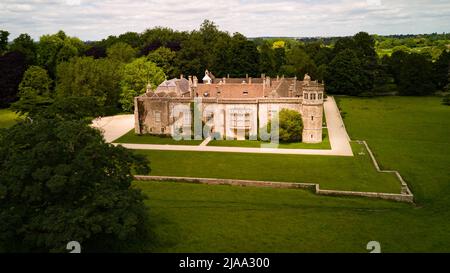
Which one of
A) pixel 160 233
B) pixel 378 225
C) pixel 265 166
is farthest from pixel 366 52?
pixel 160 233

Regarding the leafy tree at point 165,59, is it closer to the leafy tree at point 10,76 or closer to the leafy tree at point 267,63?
the leafy tree at point 267,63

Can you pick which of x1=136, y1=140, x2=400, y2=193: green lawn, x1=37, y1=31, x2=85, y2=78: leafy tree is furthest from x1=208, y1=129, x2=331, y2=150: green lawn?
x1=37, y1=31, x2=85, y2=78: leafy tree

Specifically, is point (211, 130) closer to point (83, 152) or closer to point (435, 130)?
point (435, 130)

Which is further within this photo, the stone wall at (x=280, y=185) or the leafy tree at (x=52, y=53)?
the leafy tree at (x=52, y=53)

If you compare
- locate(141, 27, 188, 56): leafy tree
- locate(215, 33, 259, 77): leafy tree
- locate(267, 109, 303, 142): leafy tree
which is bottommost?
locate(267, 109, 303, 142): leafy tree

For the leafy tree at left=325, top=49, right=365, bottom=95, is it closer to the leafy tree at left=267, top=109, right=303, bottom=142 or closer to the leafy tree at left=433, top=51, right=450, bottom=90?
the leafy tree at left=433, top=51, right=450, bottom=90

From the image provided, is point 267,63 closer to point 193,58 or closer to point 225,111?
point 193,58

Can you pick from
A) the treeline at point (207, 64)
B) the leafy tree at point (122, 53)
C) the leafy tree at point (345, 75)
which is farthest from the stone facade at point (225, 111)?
the leafy tree at point (345, 75)

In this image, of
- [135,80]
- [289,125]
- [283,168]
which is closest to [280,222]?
[283,168]
